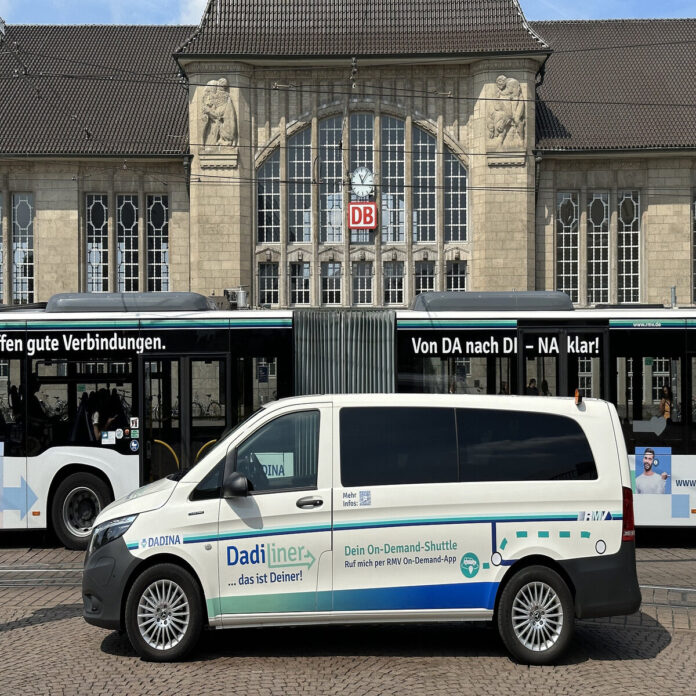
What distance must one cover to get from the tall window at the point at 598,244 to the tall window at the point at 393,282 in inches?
306

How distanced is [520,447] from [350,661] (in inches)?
85.1

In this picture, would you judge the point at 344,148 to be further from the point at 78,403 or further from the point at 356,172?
the point at 78,403

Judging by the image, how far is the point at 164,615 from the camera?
26.4 ft

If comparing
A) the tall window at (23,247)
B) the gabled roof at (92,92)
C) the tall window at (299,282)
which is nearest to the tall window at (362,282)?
the tall window at (299,282)

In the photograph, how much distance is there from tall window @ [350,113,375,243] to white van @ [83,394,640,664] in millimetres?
31102

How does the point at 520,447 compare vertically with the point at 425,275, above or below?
below

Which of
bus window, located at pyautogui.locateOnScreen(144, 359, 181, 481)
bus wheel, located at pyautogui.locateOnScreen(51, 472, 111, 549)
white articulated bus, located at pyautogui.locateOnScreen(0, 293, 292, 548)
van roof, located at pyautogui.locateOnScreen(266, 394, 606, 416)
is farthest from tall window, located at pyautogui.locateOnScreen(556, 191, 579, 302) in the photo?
van roof, located at pyautogui.locateOnScreen(266, 394, 606, 416)

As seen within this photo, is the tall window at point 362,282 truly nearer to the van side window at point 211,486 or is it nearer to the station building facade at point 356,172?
the station building facade at point 356,172

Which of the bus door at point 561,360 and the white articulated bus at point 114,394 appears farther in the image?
the bus door at point 561,360

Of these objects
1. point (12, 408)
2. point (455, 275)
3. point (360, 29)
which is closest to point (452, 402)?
point (12, 408)

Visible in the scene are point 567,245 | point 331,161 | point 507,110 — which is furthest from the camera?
point 567,245

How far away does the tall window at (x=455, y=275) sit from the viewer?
39.3m

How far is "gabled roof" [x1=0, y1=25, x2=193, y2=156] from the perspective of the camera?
40.8m

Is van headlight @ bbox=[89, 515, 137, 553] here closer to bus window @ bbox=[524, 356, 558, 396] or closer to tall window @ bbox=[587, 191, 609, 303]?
bus window @ bbox=[524, 356, 558, 396]
